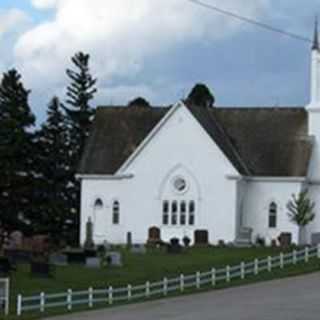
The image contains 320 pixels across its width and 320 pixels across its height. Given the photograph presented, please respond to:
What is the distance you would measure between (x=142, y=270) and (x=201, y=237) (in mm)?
26226

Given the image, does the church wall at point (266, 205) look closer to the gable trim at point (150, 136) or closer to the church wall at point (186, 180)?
the church wall at point (186, 180)

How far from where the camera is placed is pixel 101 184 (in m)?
90.1

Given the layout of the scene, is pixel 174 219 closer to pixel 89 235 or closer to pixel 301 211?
pixel 89 235

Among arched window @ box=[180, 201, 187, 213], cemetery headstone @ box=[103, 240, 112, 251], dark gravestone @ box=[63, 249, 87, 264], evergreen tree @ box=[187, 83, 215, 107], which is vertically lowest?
dark gravestone @ box=[63, 249, 87, 264]

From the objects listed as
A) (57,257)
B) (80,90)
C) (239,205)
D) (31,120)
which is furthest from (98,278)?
(80,90)

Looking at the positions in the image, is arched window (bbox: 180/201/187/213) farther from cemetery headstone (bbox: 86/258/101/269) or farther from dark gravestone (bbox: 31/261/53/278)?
dark gravestone (bbox: 31/261/53/278)

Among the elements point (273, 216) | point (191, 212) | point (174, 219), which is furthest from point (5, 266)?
point (273, 216)

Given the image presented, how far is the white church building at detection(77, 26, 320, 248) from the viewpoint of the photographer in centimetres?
8625

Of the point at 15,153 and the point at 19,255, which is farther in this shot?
the point at 15,153

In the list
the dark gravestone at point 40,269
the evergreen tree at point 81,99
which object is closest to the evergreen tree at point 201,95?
the evergreen tree at point 81,99

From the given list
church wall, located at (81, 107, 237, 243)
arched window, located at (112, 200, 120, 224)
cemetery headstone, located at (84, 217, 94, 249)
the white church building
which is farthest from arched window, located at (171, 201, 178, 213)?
cemetery headstone, located at (84, 217, 94, 249)

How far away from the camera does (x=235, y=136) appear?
90.3 meters

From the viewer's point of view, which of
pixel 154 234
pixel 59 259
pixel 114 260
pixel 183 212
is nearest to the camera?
pixel 59 259

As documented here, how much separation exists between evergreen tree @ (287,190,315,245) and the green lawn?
8393 mm
